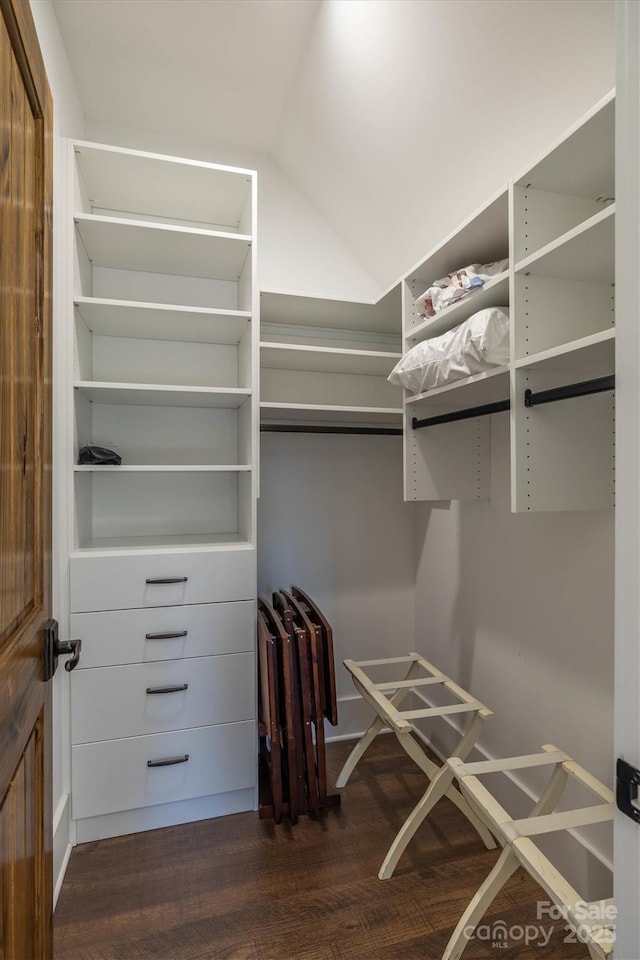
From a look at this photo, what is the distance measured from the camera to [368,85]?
67.7 inches

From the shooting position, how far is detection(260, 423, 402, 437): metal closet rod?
87.7 inches

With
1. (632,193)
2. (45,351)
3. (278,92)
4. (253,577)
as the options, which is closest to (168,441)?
(253,577)

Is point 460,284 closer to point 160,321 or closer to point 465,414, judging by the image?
point 465,414

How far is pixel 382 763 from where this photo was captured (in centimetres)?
228

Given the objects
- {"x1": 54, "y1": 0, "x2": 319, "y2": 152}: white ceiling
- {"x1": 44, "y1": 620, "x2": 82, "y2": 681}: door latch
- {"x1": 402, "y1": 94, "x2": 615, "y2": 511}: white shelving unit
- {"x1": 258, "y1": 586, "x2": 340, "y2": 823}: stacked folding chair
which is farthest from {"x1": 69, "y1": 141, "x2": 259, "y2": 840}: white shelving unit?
{"x1": 402, "y1": 94, "x2": 615, "y2": 511}: white shelving unit

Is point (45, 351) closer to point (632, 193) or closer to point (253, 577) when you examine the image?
point (632, 193)

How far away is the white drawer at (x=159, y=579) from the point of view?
1.78 meters

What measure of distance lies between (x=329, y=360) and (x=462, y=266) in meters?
0.71

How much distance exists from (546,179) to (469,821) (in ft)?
7.27

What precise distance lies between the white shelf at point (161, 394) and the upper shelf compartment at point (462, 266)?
0.75 m

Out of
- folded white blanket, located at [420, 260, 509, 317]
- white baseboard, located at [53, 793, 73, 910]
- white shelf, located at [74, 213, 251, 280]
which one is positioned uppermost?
white shelf, located at [74, 213, 251, 280]

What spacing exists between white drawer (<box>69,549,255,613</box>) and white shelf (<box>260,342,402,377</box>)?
2.90 ft

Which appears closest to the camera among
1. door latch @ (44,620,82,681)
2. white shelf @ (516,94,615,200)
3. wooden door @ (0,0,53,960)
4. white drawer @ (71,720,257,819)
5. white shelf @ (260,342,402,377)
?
wooden door @ (0,0,53,960)

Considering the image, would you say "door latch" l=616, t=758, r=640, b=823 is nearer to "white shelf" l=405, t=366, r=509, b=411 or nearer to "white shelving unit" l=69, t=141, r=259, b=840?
"white shelf" l=405, t=366, r=509, b=411
